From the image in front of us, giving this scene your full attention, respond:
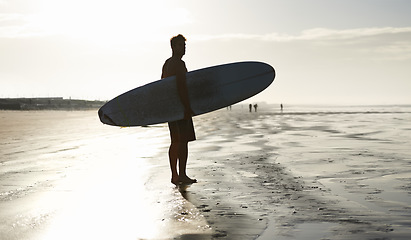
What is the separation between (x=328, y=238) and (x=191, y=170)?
410cm

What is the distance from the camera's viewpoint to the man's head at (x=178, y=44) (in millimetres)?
6273

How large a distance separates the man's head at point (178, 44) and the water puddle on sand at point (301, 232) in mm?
3327

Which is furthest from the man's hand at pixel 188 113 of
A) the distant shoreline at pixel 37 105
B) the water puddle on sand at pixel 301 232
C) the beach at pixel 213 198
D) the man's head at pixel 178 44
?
the distant shoreline at pixel 37 105

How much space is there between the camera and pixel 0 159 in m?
8.91

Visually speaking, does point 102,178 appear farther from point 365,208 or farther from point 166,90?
point 365,208

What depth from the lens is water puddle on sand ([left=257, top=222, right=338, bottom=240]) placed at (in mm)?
3320

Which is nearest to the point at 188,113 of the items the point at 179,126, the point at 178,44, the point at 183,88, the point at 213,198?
the point at 179,126

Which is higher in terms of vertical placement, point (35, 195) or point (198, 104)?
point (198, 104)

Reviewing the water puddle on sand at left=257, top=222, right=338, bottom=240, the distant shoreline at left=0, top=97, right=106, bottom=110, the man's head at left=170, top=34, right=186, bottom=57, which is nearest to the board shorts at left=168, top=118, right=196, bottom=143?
the man's head at left=170, top=34, right=186, bottom=57

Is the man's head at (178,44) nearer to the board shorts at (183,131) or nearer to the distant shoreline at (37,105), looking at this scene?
the board shorts at (183,131)

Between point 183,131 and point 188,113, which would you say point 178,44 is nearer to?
point 188,113

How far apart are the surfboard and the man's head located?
412 mm

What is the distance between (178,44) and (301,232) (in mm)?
3638

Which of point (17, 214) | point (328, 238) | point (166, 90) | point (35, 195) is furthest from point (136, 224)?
point (166, 90)
